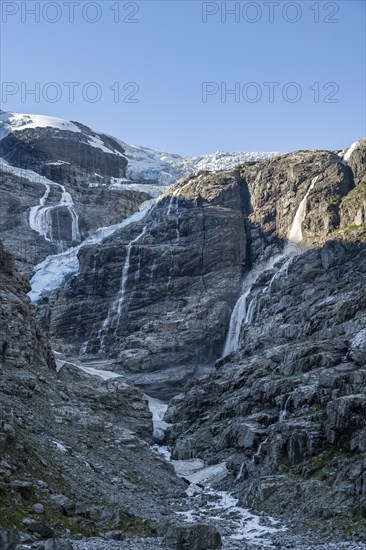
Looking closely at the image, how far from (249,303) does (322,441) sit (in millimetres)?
62858

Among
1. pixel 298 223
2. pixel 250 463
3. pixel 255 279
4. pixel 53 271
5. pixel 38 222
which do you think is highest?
pixel 38 222

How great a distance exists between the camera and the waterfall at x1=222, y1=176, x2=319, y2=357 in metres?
121

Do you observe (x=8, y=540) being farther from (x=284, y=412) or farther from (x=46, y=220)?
(x=46, y=220)

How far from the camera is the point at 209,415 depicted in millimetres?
84375

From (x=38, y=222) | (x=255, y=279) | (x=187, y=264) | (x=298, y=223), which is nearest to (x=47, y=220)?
(x=38, y=222)

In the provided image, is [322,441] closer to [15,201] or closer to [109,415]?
[109,415]

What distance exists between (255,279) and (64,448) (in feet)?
268

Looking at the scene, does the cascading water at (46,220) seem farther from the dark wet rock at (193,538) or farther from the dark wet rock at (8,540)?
the dark wet rock at (8,540)

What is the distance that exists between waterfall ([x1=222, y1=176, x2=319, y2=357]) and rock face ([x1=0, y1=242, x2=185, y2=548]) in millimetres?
34223

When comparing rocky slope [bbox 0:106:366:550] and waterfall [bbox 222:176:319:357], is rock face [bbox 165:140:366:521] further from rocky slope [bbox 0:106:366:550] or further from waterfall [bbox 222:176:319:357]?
waterfall [bbox 222:176:319:357]

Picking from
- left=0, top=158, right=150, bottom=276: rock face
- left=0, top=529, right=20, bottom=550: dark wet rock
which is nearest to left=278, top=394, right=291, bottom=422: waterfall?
left=0, top=529, right=20, bottom=550: dark wet rock

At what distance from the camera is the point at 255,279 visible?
134 m

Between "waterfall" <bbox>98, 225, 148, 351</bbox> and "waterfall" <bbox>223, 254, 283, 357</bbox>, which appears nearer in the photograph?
"waterfall" <bbox>223, 254, 283, 357</bbox>

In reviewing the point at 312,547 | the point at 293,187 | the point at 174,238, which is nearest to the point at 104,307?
the point at 174,238
